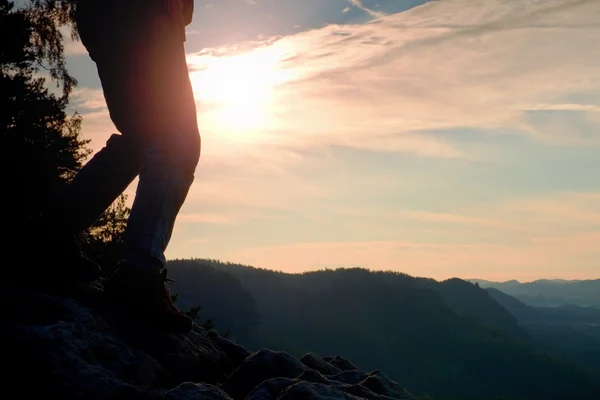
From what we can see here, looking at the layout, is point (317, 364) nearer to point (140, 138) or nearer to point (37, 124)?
point (140, 138)

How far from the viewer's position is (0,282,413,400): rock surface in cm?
331

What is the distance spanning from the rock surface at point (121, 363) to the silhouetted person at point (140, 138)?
0.29 metres

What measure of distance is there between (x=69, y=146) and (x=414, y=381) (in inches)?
6297

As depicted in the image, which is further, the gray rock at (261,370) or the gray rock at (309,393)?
the gray rock at (261,370)

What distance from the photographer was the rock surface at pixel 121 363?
331 centimetres

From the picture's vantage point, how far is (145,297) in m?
4.46

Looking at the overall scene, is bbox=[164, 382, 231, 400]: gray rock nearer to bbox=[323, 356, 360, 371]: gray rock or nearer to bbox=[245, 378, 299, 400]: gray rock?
bbox=[245, 378, 299, 400]: gray rock

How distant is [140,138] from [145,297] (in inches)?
48.0

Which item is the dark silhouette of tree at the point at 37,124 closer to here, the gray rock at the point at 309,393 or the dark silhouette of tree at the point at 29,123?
the dark silhouette of tree at the point at 29,123

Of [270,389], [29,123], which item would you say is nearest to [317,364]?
[270,389]

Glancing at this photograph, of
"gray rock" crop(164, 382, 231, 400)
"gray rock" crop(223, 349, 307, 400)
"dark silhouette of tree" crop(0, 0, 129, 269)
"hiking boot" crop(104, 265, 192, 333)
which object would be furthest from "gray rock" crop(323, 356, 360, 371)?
"dark silhouette of tree" crop(0, 0, 129, 269)

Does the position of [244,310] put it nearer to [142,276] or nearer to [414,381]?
[414,381]

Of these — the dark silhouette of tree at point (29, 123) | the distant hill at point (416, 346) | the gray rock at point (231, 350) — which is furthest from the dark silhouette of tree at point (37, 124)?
the distant hill at point (416, 346)

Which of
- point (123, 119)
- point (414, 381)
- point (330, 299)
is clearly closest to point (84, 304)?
point (123, 119)
